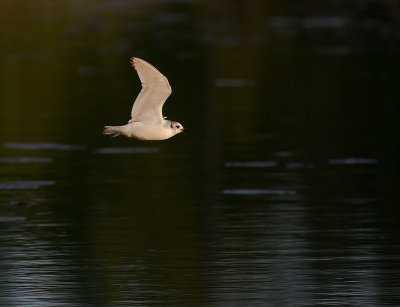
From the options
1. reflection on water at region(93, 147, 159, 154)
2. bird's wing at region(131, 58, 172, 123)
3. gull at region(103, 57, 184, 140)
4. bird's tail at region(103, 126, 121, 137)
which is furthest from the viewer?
reflection on water at region(93, 147, 159, 154)

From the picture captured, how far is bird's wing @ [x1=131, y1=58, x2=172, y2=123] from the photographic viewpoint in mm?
13406

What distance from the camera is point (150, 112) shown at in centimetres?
1361

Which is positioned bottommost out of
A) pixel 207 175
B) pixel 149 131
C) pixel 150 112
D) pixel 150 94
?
pixel 207 175

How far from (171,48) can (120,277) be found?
21.8m

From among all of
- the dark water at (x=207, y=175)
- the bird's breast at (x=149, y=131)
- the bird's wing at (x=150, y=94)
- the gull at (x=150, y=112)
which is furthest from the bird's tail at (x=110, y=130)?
the dark water at (x=207, y=175)

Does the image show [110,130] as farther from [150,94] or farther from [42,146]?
[42,146]

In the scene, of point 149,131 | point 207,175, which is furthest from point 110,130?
point 207,175

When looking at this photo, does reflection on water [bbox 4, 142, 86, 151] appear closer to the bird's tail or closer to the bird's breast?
the bird's breast

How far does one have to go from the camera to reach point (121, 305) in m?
12.0

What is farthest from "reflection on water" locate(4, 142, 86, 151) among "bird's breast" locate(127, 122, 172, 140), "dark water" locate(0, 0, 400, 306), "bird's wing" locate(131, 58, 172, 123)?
"bird's breast" locate(127, 122, 172, 140)

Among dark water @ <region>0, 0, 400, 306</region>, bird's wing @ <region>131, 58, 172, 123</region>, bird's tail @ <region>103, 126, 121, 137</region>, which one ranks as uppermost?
bird's wing @ <region>131, 58, 172, 123</region>

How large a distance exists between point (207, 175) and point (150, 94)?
5133mm

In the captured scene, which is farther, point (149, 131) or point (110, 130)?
point (149, 131)

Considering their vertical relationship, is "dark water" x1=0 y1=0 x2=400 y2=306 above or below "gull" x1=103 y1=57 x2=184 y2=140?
below
